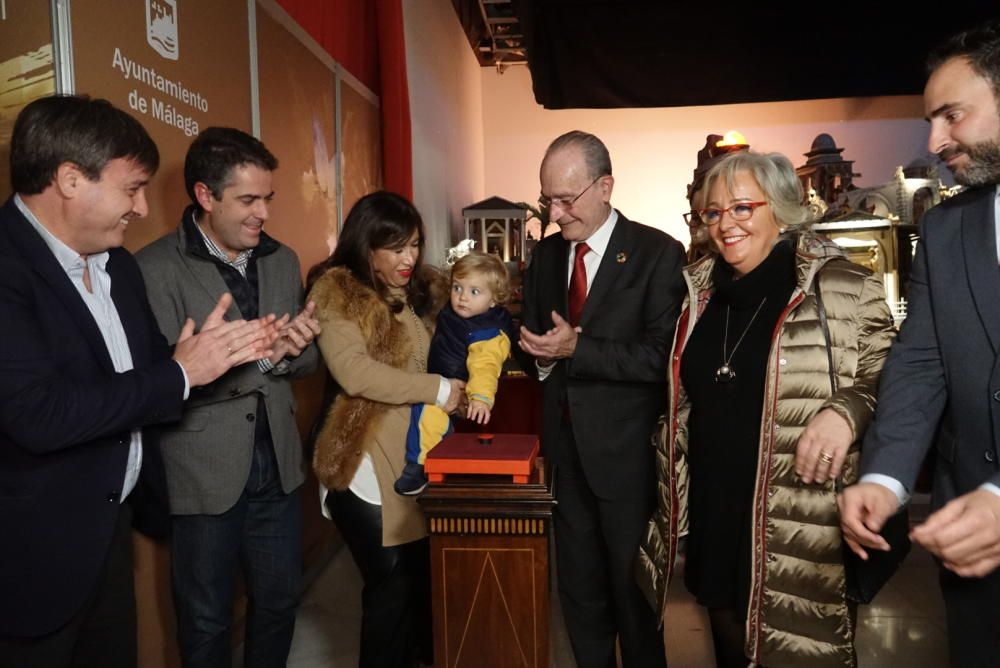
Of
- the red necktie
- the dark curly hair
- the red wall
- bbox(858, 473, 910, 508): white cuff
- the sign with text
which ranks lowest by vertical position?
bbox(858, 473, 910, 508): white cuff

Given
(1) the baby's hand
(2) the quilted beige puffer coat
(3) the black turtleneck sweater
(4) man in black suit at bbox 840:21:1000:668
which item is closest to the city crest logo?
(1) the baby's hand

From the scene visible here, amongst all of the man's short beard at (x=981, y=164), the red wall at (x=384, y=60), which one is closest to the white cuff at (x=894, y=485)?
the man's short beard at (x=981, y=164)

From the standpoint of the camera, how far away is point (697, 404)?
190 centimetres

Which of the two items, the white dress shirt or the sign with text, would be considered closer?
the sign with text

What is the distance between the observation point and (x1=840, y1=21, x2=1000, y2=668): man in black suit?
1306 millimetres

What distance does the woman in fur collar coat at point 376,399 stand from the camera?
215 centimetres

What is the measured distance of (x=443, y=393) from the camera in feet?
7.20

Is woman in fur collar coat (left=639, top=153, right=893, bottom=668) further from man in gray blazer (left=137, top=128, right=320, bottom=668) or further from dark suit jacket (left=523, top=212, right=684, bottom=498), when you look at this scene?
man in gray blazer (left=137, top=128, right=320, bottom=668)

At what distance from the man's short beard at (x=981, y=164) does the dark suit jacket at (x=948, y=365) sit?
0.24ft

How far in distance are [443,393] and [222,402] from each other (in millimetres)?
627

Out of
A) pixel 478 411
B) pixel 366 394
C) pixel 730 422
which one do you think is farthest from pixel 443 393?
pixel 730 422

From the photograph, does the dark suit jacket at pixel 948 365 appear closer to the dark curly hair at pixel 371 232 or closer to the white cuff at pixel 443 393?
the white cuff at pixel 443 393

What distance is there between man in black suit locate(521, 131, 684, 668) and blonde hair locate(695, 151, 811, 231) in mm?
454

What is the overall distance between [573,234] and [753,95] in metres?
2.39
